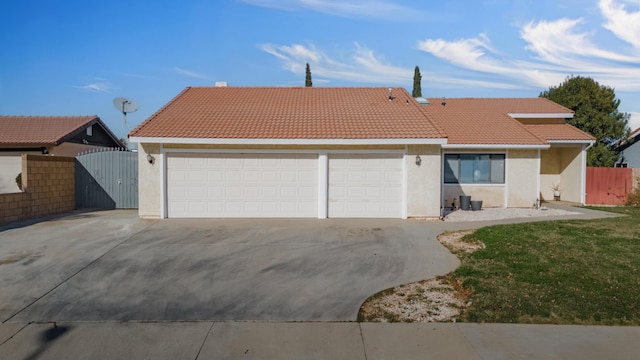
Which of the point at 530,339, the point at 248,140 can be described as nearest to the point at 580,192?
the point at 248,140

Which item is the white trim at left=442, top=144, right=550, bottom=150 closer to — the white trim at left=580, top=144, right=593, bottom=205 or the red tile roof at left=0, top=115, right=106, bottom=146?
the white trim at left=580, top=144, right=593, bottom=205

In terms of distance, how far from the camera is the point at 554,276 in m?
7.04

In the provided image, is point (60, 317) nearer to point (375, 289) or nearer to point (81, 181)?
point (375, 289)

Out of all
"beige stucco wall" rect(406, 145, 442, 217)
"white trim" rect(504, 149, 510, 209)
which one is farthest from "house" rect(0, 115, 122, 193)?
"white trim" rect(504, 149, 510, 209)

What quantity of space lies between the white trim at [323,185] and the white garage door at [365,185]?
144 millimetres

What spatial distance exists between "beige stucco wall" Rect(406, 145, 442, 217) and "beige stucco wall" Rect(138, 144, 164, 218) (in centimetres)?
767

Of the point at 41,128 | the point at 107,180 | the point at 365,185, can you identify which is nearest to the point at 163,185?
the point at 107,180

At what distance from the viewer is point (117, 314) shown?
5.63m

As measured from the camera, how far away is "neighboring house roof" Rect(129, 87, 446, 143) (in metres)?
13.0

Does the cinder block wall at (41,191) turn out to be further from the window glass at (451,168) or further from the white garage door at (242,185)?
the window glass at (451,168)

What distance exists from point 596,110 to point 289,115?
28929mm

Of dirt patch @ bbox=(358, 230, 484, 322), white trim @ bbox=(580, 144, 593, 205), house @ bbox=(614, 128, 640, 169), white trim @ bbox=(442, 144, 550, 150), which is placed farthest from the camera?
house @ bbox=(614, 128, 640, 169)

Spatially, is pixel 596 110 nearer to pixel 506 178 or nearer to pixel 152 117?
pixel 506 178

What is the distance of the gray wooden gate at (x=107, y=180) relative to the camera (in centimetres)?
1559
